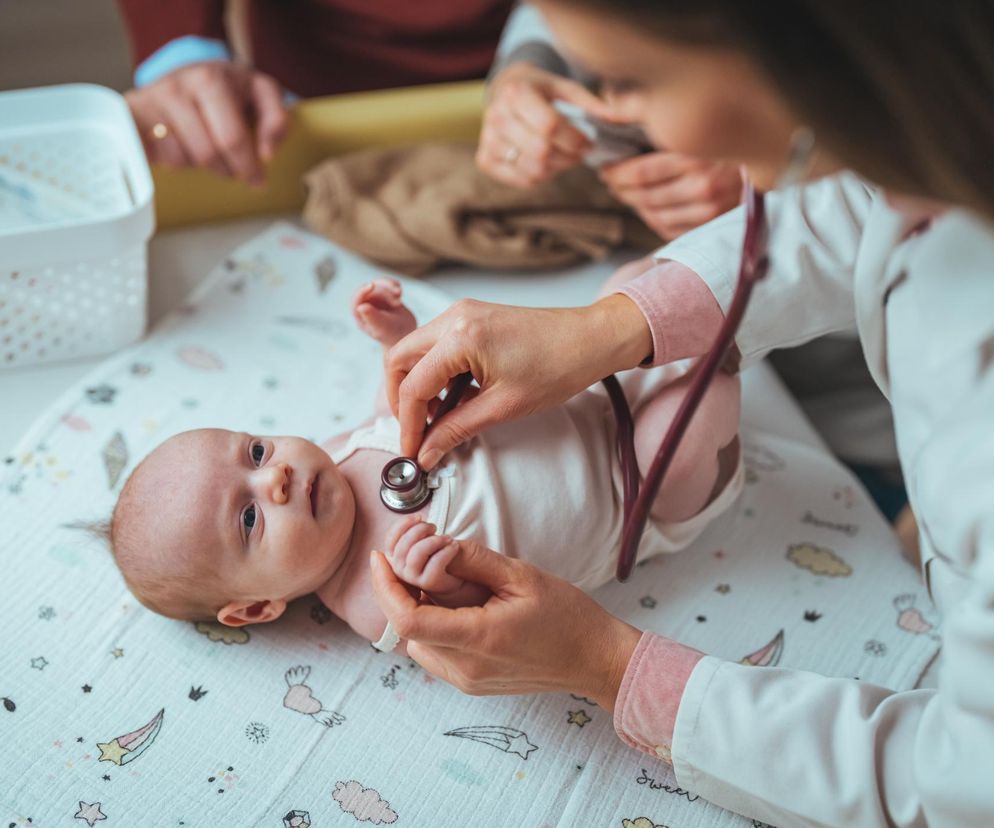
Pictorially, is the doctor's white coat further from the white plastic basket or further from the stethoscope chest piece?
Result: the white plastic basket

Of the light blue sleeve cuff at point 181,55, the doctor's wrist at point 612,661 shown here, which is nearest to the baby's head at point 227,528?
the doctor's wrist at point 612,661

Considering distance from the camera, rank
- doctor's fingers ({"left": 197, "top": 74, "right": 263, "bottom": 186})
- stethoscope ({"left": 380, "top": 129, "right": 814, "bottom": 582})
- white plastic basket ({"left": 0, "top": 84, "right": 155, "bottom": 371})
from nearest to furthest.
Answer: stethoscope ({"left": 380, "top": 129, "right": 814, "bottom": 582})
white plastic basket ({"left": 0, "top": 84, "right": 155, "bottom": 371})
doctor's fingers ({"left": 197, "top": 74, "right": 263, "bottom": 186})

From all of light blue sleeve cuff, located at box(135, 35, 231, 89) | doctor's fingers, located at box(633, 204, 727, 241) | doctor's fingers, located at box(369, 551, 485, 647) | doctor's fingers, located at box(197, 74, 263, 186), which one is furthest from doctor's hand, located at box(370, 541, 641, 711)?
light blue sleeve cuff, located at box(135, 35, 231, 89)

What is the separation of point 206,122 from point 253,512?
72 cm

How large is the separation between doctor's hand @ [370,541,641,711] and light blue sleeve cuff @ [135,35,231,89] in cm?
109

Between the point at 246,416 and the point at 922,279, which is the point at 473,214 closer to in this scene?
the point at 246,416

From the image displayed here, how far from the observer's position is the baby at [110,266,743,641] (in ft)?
3.17

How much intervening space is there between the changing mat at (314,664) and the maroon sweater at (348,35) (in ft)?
2.38

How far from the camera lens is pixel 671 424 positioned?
0.74 metres

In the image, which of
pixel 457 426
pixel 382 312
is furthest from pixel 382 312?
pixel 457 426

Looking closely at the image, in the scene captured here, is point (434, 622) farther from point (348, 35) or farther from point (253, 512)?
point (348, 35)

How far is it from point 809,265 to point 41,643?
2.94 feet

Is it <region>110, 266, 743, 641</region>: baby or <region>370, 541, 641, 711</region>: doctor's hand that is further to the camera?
<region>110, 266, 743, 641</region>: baby

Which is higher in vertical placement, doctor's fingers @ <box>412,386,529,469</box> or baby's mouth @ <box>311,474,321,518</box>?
doctor's fingers @ <box>412,386,529,469</box>
